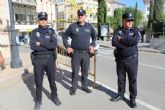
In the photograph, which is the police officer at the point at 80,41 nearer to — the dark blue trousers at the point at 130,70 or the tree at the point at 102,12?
the dark blue trousers at the point at 130,70

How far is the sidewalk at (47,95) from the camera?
617cm

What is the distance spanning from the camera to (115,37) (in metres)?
5.93

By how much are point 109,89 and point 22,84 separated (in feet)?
8.18

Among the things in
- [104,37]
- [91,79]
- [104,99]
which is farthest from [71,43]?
[104,37]

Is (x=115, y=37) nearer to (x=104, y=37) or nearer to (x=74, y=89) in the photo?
(x=74, y=89)

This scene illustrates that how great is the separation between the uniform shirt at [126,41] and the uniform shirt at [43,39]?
128 centimetres

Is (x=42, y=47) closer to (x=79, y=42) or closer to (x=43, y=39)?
(x=43, y=39)

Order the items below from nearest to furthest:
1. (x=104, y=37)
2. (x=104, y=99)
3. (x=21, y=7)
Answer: (x=104, y=99) < (x=104, y=37) < (x=21, y=7)

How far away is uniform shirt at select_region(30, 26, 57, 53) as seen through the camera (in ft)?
19.4

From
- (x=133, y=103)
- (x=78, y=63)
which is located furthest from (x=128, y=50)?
(x=78, y=63)

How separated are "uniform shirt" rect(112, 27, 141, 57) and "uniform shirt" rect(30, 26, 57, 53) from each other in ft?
4.21

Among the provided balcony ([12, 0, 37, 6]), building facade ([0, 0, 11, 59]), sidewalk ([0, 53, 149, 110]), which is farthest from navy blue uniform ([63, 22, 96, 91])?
balcony ([12, 0, 37, 6])

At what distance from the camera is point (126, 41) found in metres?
5.79

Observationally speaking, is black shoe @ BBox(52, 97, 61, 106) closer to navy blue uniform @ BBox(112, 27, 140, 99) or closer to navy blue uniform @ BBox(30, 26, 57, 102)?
navy blue uniform @ BBox(30, 26, 57, 102)
